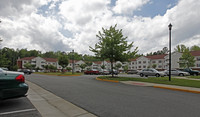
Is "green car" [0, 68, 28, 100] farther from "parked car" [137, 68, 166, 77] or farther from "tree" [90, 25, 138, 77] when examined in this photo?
"parked car" [137, 68, 166, 77]

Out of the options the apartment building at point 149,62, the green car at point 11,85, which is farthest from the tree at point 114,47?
the apartment building at point 149,62

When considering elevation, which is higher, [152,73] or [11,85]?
[11,85]

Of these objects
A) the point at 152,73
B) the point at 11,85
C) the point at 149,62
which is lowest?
the point at 152,73

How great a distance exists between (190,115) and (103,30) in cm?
1672

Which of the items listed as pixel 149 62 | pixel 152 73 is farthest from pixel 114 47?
pixel 149 62

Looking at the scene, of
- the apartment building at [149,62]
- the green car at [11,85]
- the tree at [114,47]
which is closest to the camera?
the green car at [11,85]

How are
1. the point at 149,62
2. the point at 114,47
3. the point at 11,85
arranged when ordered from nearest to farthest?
the point at 11,85
the point at 114,47
the point at 149,62

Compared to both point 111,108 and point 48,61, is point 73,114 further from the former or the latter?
point 48,61

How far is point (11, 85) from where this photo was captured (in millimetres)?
4531

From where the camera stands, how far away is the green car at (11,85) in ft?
14.2

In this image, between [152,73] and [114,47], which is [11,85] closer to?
[114,47]

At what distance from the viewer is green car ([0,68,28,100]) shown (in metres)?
4.34

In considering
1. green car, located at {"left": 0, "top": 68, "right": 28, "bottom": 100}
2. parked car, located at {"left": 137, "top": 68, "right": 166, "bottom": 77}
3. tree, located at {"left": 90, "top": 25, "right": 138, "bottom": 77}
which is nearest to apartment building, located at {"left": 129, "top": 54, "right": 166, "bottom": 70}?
parked car, located at {"left": 137, "top": 68, "right": 166, "bottom": 77}

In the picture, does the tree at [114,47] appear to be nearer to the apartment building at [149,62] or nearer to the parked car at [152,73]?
the parked car at [152,73]
